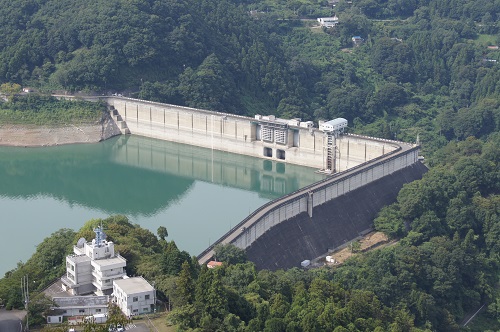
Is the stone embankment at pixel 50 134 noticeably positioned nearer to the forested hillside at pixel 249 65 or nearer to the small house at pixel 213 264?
the forested hillside at pixel 249 65

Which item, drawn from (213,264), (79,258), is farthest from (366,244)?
(79,258)

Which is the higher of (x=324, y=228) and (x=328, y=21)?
(x=328, y=21)

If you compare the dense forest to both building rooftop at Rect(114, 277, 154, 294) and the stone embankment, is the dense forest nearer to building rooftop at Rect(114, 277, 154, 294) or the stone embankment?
building rooftop at Rect(114, 277, 154, 294)

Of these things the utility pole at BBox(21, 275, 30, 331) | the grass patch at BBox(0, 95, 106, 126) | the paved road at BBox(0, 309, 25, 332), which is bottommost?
the grass patch at BBox(0, 95, 106, 126)

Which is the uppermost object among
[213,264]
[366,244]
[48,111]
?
[213,264]

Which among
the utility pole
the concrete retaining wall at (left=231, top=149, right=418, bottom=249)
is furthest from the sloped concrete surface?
the utility pole

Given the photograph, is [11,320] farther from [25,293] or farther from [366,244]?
[366,244]
